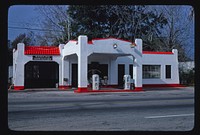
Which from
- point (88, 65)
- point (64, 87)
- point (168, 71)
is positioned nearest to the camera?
point (64, 87)

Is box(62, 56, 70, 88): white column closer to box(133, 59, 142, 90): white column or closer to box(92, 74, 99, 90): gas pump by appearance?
box(92, 74, 99, 90): gas pump

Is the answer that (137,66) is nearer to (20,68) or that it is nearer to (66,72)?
(66,72)

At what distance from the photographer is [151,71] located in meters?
30.6

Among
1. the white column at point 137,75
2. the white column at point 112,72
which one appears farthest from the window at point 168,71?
the white column at point 137,75

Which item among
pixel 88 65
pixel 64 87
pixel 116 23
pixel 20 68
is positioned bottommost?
pixel 64 87

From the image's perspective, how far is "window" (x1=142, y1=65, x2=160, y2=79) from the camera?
99.3 feet


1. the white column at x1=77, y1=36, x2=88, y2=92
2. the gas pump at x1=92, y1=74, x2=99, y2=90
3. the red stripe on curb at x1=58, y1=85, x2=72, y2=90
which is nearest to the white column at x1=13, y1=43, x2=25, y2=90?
the red stripe on curb at x1=58, y1=85, x2=72, y2=90

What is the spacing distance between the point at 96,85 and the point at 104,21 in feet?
42.0

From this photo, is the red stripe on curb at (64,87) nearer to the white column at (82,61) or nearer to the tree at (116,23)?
the white column at (82,61)

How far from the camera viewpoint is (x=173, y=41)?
36.3 meters

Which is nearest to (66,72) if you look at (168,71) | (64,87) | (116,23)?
(64,87)

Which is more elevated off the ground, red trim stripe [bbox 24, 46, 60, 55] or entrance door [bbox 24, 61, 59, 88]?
red trim stripe [bbox 24, 46, 60, 55]

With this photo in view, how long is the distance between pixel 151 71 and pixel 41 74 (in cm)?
1117

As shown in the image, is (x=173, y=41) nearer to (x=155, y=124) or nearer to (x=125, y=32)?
(x=125, y=32)
